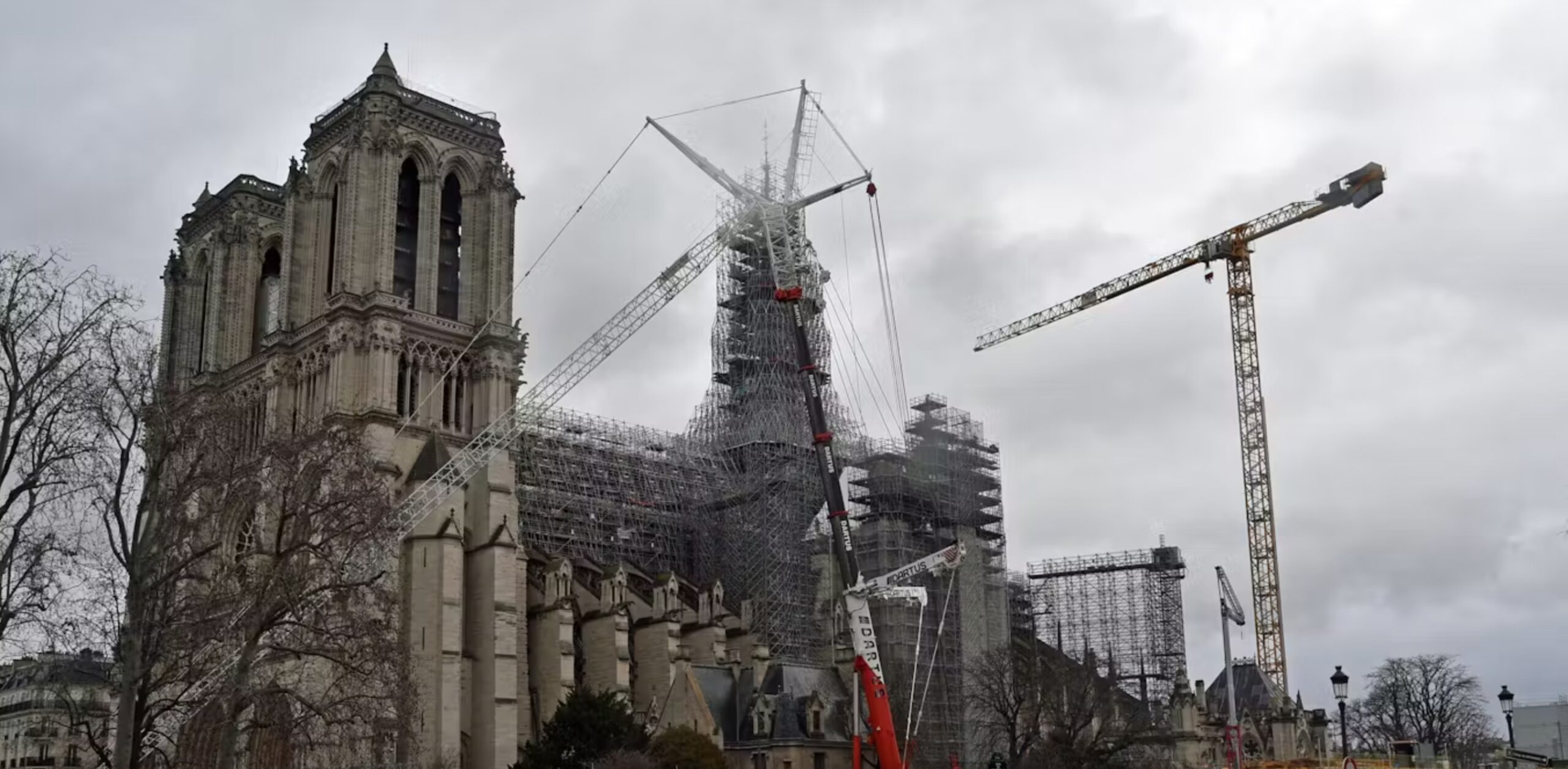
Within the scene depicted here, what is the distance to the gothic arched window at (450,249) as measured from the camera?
7019 centimetres

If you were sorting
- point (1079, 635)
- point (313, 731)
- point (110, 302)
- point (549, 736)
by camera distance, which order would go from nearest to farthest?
point (110, 302), point (313, 731), point (549, 736), point (1079, 635)

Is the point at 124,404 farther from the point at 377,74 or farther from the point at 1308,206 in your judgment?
the point at 1308,206

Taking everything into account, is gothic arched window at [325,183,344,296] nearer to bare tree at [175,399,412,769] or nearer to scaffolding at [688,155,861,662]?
scaffolding at [688,155,861,662]

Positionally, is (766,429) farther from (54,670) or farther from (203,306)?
(54,670)

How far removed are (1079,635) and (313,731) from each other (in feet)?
234

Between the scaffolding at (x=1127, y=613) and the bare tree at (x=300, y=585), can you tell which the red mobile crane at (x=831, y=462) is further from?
the scaffolding at (x=1127, y=613)

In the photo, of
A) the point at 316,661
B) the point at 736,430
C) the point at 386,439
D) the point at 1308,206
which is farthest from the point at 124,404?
the point at 1308,206

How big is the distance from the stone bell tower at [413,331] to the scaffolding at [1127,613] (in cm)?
5114

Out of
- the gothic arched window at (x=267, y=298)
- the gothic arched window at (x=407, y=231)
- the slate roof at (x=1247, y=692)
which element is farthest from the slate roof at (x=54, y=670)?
the slate roof at (x=1247, y=692)

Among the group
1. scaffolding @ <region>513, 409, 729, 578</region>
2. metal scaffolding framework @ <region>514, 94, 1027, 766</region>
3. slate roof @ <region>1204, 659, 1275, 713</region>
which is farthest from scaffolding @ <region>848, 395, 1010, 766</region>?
slate roof @ <region>1204, 659, 1275, 713</region>

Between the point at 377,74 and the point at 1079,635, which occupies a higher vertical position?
the point at 377,74

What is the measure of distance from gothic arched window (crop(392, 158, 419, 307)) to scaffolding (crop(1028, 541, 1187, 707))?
5389 centimetres

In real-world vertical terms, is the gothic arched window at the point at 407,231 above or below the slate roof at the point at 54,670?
above

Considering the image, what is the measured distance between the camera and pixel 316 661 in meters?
54.8
